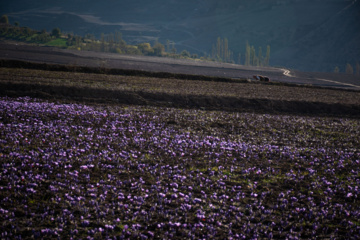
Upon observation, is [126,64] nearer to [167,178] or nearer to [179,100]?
[179,100]

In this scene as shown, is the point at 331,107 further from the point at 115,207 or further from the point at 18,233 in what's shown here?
the point at 18,233

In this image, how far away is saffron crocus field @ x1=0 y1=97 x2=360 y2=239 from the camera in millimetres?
8039

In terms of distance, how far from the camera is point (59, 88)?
2895cm

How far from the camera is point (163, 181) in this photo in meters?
11.0

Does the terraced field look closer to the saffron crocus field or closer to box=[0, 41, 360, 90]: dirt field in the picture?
the saffron crocus field

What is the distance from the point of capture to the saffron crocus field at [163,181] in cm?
804

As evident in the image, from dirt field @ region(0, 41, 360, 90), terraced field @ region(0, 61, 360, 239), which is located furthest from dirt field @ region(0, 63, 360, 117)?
dirt field @ region(0, 41, 360, 90)

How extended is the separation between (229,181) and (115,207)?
4886 mm

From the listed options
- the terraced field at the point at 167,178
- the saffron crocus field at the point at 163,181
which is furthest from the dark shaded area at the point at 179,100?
the saffron crocus field at the point at 163,181

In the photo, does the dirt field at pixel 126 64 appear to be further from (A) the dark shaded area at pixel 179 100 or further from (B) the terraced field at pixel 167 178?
(B) the terraced field at pixel 167 178

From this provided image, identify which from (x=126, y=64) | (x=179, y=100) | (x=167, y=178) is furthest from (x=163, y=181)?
(x=126, y=64)

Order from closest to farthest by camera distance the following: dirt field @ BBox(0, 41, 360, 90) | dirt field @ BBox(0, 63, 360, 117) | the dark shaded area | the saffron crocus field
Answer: the saffron crocus field < the dark shaded area < dirt field @ BBox(0, 63, 360, 117) < dirt field @ BBox(0, 41, 360, 90)

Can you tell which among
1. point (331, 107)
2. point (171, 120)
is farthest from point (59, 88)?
point (331, 107)

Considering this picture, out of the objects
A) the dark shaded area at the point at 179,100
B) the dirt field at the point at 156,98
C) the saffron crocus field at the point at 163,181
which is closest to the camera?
the saffron crocus field at the point at 163,181
